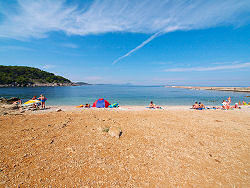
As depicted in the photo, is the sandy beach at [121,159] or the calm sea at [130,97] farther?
the calm sea at [130,97]

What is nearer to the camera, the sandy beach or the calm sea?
the sandy beach

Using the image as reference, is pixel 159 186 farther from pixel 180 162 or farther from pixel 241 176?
pixel 241 176

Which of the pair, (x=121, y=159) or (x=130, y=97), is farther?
(x=130, y=97)

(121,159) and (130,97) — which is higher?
(121,159)

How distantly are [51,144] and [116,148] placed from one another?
3269 mm

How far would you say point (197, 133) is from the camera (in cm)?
782

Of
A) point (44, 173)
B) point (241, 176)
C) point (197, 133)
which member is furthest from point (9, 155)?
point (197, 133)

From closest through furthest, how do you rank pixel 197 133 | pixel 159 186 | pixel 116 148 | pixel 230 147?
pixel 159 186 < pixel 116 148 < pixel 230 147 < pixel 197 133

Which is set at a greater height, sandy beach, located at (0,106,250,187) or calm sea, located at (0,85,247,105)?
sandy beach, located at (0,106,250,187)

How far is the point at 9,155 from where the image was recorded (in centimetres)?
480

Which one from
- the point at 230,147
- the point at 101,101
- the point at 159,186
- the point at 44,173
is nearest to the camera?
the point at 159,186

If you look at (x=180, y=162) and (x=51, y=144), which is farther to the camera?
(x=51, y=144)

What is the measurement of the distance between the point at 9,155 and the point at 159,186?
5962 mm

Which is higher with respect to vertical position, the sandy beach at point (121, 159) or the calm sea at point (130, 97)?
the sandy beach at point (121, 159)
